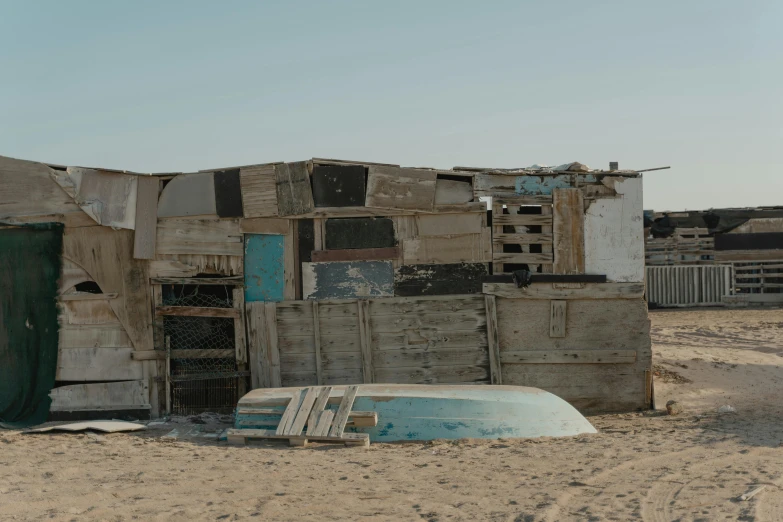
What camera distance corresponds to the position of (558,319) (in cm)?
1132

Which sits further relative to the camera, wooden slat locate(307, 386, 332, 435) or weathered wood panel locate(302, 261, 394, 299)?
weathered wood panel locate(302, 261, 394, 299)

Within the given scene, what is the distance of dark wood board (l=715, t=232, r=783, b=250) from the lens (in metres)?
25.4

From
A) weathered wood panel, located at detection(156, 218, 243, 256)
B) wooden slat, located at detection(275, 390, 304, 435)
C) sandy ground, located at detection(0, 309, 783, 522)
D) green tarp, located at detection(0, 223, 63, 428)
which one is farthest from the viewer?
weathered wood panel, located at detection(156, 218, 243, 256)

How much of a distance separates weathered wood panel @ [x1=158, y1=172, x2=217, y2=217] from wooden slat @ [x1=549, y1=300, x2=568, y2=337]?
4669 millimetres

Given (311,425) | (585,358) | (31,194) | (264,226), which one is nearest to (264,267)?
(264,226)

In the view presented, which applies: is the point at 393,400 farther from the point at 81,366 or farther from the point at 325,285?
the point at 81,366

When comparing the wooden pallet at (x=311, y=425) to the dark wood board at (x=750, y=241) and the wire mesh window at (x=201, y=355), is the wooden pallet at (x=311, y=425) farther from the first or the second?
the dark wood board at (x=750, y=241)

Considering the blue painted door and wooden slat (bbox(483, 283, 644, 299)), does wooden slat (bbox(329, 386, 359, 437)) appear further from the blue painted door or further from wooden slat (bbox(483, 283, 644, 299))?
wooden slat (bbox(483, 283, 644, 299))

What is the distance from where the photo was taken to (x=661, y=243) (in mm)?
26156

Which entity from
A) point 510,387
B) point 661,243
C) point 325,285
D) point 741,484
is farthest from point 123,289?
point 661,243

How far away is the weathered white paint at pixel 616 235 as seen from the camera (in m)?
11.3

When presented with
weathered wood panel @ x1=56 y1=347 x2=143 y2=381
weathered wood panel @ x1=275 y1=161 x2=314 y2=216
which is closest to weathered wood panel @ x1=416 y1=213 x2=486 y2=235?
weathered wood panel @ x1=275 y1=161 x2=314 y2=216

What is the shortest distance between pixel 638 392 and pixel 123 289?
6937 mm

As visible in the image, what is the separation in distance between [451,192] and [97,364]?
17.2ft
